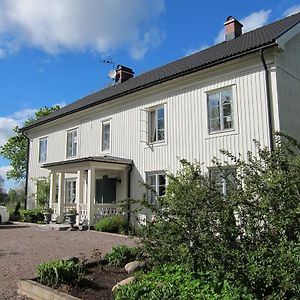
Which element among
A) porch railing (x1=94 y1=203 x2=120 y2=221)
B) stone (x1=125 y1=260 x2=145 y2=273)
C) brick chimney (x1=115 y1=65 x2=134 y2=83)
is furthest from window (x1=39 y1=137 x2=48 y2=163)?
stone (x1=125 y1=260 x2=145 y2=273)

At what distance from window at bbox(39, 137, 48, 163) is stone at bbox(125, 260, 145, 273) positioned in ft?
61.1

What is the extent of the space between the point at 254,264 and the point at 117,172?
1426 cm

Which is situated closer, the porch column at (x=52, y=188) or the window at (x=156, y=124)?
the window at (x=156, y=124)

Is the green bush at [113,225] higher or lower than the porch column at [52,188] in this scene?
lower

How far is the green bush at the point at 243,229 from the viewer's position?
438 centimetres

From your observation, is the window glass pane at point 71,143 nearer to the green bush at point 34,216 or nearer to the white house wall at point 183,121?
the white house wall at point 183,121

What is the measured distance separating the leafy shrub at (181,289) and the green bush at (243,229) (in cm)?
10

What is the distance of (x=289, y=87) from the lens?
13.5m

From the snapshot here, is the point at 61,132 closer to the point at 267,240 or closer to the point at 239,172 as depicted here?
the point at 239,172

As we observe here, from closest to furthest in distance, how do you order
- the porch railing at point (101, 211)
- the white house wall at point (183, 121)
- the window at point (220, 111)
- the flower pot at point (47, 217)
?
the white house wall at point (183, 121) → the window at point (220, 111) → the porch railing at point (101, 211) → the flower pot at point (47, 217)

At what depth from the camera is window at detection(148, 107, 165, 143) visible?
649 inches

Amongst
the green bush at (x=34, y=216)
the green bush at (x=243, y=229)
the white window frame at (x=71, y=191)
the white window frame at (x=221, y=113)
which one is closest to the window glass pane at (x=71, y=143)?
the white window frame at (x=71, y=191)

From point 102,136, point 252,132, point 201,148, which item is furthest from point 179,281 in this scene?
point 102,136

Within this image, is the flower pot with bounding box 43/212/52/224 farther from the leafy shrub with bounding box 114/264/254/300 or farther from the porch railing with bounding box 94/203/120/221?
the leafy shrub with bounding box 114/264/254/300
